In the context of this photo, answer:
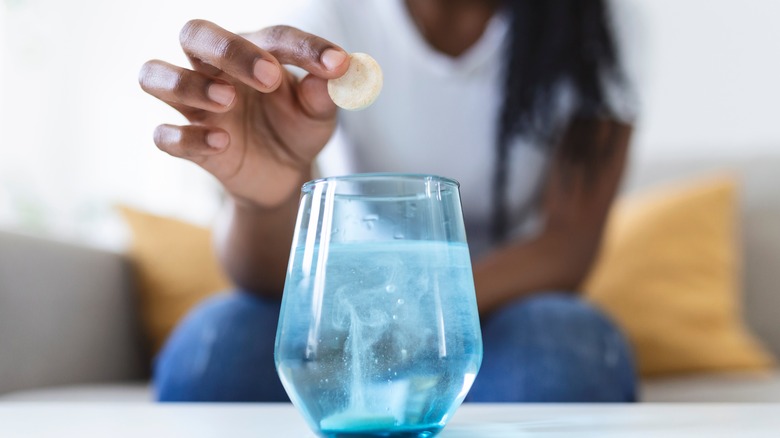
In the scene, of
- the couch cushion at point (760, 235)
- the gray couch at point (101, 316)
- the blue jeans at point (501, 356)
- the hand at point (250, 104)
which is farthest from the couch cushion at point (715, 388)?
the hand at point (250, 104)

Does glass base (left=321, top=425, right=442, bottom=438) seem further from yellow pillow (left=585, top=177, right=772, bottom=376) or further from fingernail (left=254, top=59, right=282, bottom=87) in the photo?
yellow pillow (left=585, top=177, right=772, bottom=376)

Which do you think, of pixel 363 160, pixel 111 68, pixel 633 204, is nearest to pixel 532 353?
pixel 363 160

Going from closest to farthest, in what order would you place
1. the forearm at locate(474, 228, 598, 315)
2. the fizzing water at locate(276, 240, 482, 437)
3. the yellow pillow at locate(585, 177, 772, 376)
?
the fizzing water at locate(276, 240, 482, 437)
the forearm at locate(474, 228, 598, 315)
the yellow pillow at locate(585, 177, 772, 376)

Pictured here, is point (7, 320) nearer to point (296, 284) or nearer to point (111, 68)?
point (296, 284)

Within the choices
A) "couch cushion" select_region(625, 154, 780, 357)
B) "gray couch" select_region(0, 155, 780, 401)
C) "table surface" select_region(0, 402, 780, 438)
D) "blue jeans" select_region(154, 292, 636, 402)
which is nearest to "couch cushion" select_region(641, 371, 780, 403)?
"gray couch" select_region(0, 155, 780, 401)

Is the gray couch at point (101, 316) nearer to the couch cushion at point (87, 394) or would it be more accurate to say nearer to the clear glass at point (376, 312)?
the couch cushion at point (87, 394)
